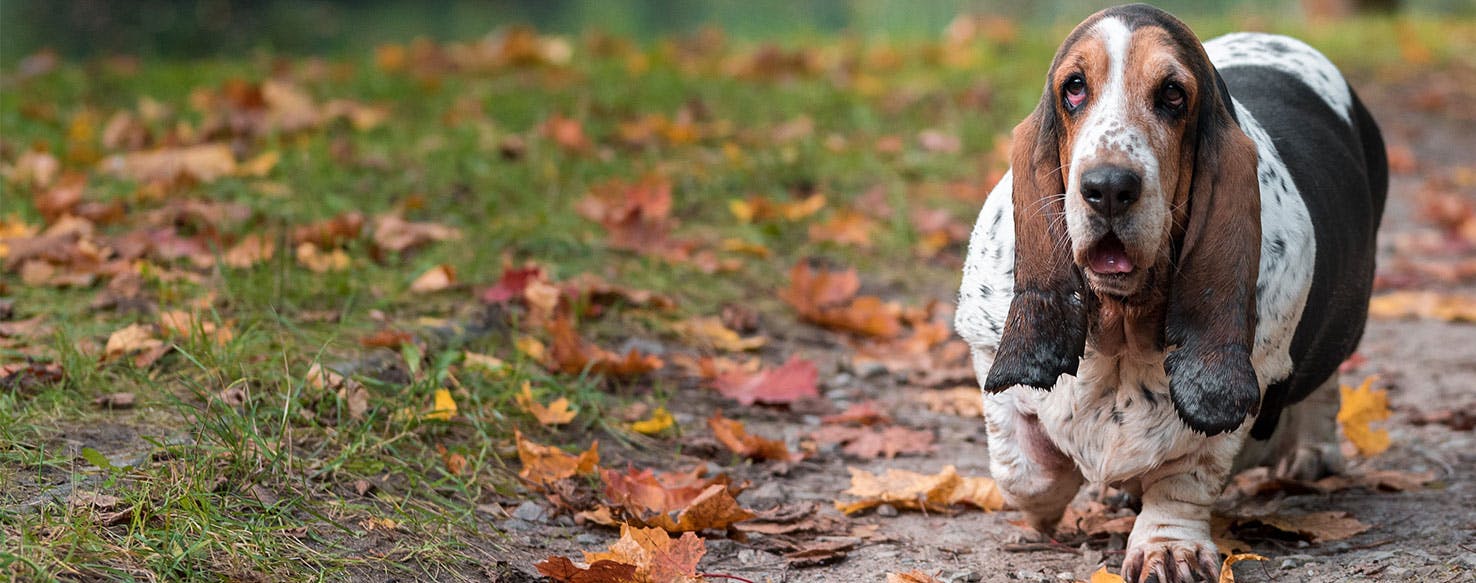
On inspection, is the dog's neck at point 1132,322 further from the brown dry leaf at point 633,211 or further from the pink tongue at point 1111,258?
the brown dry leaf at point 633,211

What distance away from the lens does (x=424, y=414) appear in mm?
3441

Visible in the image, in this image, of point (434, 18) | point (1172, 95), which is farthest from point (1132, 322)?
point (434, 18)

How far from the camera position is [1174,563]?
9.70 ft

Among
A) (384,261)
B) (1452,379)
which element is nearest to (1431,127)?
(1452,379)

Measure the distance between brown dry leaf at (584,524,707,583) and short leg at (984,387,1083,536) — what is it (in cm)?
77

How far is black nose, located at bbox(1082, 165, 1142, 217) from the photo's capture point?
247cm

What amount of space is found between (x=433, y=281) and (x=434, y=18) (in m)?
8.96

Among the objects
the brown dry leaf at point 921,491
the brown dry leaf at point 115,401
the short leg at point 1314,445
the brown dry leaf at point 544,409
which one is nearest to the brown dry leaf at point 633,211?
the brown dry leaf at point 544,409

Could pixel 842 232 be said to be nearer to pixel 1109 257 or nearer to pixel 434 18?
pixel 1109 257

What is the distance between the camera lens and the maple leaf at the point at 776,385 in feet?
13.4

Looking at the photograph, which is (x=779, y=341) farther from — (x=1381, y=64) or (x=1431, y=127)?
(x=1381, y=64)

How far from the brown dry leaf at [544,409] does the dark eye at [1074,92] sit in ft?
5.19

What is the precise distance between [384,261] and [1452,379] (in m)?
3.50

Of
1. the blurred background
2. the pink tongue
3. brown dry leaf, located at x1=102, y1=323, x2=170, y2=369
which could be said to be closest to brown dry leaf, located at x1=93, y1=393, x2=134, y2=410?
brown dry leaf, located at x1=102, y1=323, x2=170, y2=369
